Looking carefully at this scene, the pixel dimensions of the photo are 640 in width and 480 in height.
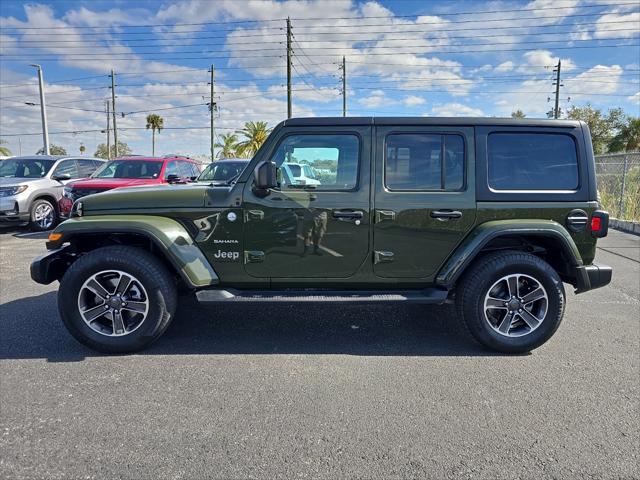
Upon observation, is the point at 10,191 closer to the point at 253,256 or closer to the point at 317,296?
the point at 253,256

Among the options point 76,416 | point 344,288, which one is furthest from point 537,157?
point 76,416

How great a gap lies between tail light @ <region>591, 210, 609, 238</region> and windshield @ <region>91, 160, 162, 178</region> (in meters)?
8.23

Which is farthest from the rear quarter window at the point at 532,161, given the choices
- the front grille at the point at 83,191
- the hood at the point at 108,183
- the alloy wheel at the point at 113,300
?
the front grille at the point at 83,191

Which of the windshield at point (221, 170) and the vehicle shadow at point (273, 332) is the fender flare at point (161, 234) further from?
the windshield at point (221, 170)

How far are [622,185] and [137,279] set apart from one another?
12.5m

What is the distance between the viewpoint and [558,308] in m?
3.58

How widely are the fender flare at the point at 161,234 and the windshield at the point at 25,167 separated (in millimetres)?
8510

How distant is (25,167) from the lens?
1048 centimetres

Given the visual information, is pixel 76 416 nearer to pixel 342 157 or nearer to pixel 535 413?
pixel 342 157

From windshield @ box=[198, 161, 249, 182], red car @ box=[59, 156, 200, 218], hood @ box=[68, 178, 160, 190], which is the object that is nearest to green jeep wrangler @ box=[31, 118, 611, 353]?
hood @ box=[68, 178, 160, 190]

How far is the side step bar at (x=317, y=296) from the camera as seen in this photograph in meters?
3.53

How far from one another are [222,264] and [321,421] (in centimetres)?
159

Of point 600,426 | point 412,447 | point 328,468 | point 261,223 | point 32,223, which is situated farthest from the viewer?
point 32,223

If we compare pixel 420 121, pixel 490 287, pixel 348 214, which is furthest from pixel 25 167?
pixel 490 287
